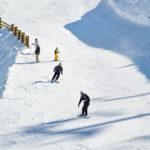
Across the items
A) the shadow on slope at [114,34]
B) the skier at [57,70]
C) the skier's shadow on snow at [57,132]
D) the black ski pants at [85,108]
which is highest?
the shadow on slope at [114,34]

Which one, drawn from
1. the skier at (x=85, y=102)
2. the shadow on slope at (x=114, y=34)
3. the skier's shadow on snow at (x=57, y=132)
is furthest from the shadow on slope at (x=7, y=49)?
the shadow on slope at (x=114, y=34)

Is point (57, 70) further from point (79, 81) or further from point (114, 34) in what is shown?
point (114, 34)

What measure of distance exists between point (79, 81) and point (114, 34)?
12635 millimetres

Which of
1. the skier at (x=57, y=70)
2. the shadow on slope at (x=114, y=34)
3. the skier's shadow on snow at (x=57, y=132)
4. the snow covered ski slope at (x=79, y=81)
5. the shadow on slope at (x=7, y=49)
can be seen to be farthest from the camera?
the shadow on slope at (x=114, y=34)

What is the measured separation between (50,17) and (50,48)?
11943 millimetres

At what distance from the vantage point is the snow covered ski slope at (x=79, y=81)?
39.4 ft

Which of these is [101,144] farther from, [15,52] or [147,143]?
[15,52]

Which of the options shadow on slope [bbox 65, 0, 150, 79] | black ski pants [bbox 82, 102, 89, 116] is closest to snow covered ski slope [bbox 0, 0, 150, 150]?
shadow on slope [bbox 65, 0, 150, 79]

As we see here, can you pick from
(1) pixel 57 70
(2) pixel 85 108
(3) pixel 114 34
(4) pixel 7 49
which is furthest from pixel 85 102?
(3) pixel 114 34

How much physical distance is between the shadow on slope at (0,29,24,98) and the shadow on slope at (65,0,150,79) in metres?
7.30

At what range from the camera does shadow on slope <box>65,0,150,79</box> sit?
82.1 ft

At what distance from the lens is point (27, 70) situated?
1900 centimetres

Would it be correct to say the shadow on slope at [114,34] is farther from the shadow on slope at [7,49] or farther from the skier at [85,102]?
the skier at [85,102]

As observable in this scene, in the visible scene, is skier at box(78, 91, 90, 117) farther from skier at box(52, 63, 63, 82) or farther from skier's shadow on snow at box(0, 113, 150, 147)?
skier at box(52, 63, 63, 82)
